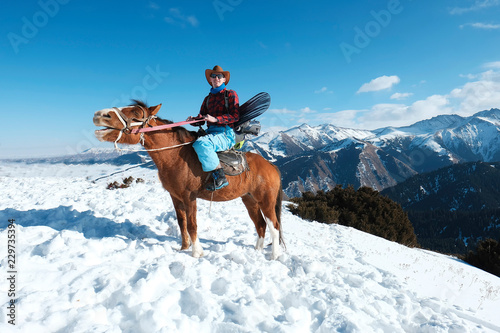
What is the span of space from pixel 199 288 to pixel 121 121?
2791 mm

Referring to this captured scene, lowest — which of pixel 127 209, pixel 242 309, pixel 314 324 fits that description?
pixel 314 324

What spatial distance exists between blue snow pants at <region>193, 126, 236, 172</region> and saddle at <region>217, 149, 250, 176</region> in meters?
0.12

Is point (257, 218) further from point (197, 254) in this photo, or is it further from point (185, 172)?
point (185, 172)

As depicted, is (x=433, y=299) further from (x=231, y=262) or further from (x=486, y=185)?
(x=486, y=185)

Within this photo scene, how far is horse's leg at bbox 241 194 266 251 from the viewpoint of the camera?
587 centimetres

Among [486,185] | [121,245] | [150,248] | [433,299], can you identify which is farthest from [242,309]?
[486,185]

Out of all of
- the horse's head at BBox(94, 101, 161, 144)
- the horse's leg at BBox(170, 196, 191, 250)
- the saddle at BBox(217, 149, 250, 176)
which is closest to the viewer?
the horse's head at BBox(94, 101, 161, 144)

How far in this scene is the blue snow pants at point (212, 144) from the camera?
15.3 ft

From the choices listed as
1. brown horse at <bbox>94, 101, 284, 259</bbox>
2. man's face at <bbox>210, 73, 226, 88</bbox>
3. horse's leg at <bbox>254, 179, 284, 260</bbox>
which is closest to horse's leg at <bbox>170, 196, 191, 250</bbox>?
brown horse at <bbox>94, 101, 284, 259</bbox>

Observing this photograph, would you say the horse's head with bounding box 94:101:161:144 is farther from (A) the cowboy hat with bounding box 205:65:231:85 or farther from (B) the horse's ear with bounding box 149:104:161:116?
(A) the cowboy hat with bounding box 205:65:231:85

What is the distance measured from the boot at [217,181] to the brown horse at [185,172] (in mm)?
169

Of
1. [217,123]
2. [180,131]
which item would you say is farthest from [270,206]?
[180,131]

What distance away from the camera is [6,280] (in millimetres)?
3207

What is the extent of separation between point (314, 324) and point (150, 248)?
3090 millimetres
